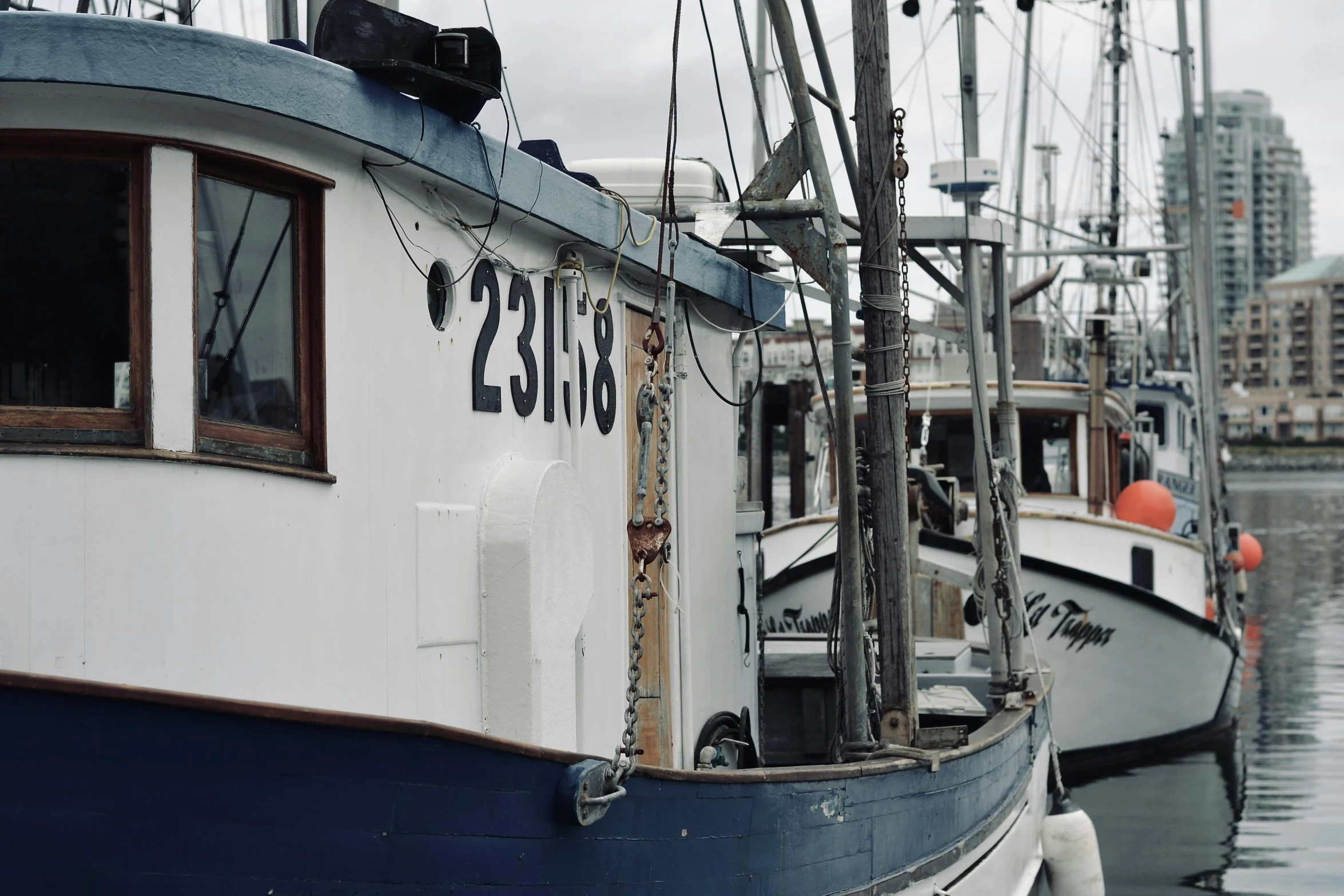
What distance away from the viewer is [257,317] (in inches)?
156

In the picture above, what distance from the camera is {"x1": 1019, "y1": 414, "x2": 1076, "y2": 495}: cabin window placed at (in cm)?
1656

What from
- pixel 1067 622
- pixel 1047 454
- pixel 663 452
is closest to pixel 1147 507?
pixel 1047 454

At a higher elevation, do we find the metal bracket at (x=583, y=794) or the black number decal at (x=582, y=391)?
the black number decal at (x=582, y=391)

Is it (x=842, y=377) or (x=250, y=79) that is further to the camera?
(x=842, y=377)

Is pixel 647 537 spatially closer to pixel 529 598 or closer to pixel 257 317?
pixel 529 598

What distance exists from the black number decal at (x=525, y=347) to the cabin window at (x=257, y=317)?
3.21ft

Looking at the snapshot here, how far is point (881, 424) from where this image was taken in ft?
21.3

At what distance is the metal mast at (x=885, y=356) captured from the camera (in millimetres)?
6496

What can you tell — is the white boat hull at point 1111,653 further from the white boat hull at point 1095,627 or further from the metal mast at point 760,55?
the metal mast at point 760,55

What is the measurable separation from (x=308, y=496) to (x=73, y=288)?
75 centimetres

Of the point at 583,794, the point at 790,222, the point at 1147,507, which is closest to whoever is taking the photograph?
the point at 583,794

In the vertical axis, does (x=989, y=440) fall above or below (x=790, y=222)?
below

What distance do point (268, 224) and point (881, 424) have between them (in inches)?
125

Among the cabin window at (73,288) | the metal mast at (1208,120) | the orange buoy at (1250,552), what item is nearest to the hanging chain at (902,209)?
the cabin window at (73,288)
